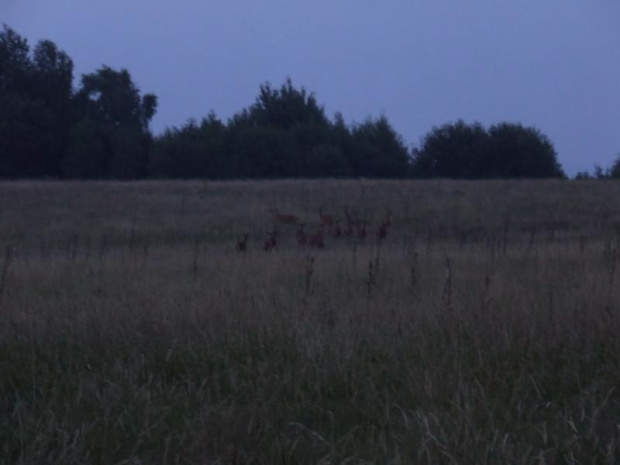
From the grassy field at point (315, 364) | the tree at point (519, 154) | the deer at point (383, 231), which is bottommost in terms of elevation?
the grassy field at point (315, 364)

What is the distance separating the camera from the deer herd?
15.3 meters

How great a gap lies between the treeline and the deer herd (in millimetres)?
26512

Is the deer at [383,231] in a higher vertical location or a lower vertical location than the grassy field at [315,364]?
higher

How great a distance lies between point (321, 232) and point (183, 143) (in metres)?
37.0

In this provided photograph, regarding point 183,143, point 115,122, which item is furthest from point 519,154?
point 115,122

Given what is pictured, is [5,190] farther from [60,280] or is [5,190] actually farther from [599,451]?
[599,451]

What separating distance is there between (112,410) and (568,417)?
2.40m

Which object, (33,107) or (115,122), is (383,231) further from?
(115,122)

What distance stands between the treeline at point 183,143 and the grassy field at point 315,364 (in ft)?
133

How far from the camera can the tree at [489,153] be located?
2203 inches

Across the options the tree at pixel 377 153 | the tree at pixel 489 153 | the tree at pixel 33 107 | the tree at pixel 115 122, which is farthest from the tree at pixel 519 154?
the tree at pixel 33 107

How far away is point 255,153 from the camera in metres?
53.3

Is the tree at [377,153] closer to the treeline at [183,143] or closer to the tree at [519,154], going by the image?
the treeline at [183,143]

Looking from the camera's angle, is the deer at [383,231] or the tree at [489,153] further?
the tree at [489,153]
